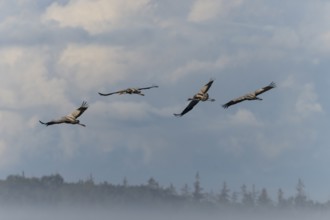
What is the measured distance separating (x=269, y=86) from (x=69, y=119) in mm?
17740

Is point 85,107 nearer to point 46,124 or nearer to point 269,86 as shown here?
point 46,124

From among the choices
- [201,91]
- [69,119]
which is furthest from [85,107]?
[201,91]

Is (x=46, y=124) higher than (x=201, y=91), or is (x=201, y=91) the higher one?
(x=201, y=91)

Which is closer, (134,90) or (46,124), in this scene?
(46,124)

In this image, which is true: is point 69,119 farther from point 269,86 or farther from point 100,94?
point 269,86

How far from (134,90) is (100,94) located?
506cm

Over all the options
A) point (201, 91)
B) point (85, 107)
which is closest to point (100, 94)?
point (85, 107)

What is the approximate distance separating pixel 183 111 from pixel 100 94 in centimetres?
1124

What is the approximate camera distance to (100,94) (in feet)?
253

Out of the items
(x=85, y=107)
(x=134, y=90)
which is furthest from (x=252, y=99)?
(x=85, y=107)

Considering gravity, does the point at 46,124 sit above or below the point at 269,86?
below

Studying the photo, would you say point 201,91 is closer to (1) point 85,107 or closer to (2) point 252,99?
(2) point 252,99

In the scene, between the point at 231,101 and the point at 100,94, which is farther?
the point at 231,101

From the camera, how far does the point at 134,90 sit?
3206 inches
